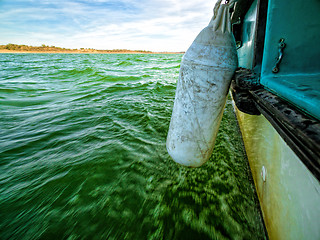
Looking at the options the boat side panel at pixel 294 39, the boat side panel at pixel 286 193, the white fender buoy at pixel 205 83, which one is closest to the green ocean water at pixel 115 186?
the boat side panel at pixel 286 193

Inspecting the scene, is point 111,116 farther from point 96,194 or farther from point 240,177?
point 240,177

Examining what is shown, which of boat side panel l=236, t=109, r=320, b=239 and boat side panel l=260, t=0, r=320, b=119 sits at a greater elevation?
boat side panel l=260, t=0, r=320, b=119

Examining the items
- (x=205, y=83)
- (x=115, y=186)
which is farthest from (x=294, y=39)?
(x=115, y=186)

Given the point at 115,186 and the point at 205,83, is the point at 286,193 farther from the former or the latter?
the point at 115,186

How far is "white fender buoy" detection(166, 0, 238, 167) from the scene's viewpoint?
5.08 ft

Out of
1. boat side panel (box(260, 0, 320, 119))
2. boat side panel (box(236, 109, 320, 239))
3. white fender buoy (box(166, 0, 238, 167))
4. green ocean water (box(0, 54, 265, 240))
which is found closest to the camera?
boat side panel (box(236, 109, 320, 239))

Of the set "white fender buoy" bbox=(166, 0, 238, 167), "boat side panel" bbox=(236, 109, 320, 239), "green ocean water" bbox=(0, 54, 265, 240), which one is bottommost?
"green ocean water" bbox=(0, 54, 265, 240)

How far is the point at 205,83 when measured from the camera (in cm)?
158

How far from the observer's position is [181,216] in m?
1.80

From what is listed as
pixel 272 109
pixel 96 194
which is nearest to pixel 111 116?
pixel 96 194

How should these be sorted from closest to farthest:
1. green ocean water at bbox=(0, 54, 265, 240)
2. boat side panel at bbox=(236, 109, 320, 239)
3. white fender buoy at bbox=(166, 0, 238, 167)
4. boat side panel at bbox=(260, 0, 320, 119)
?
1. boat side panel at bbox=(236, 109, 320, 239)
2. boat side panel at bbox=(260, 0, 320, 119)
3. white fender buoy at bbox=(166, 0, 238, 167)
4. green ocean water at bbox=(0, 54, 265, 240)

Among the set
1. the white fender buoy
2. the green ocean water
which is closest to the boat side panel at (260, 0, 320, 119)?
the white fender buoy

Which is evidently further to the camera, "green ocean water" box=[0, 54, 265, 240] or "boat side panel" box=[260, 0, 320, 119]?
"green ocean water" box=[0, 54, 265, 240]

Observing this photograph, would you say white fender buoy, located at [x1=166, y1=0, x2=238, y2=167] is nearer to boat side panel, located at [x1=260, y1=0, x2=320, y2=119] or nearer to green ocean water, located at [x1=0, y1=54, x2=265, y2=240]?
boat side panel, located at [x1=260, y1=0, x2=320, y2=119]
